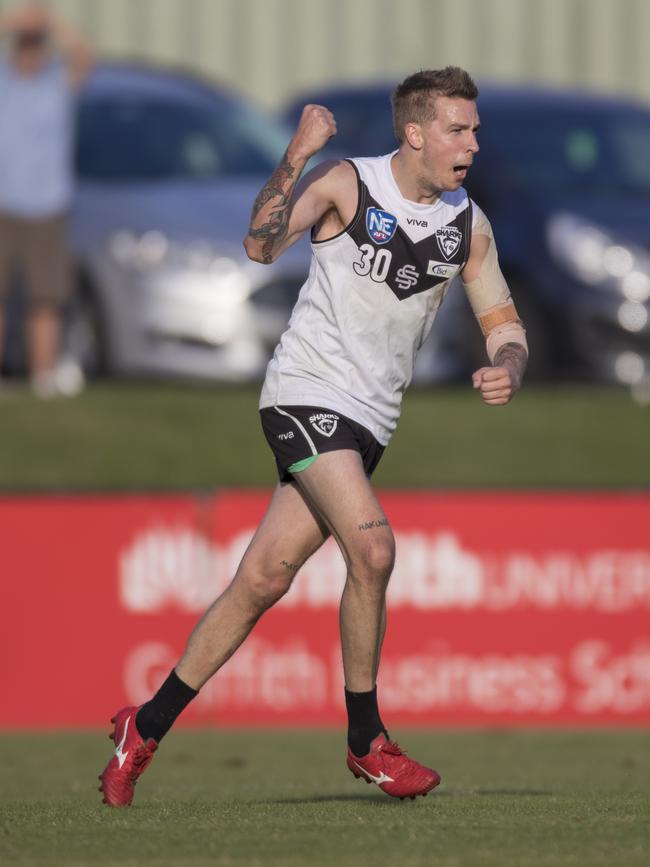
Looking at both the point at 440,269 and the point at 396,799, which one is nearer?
the point at 440,269

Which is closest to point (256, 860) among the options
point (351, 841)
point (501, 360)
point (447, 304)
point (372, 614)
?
point (351, 841)

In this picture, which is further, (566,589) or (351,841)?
(566,589)

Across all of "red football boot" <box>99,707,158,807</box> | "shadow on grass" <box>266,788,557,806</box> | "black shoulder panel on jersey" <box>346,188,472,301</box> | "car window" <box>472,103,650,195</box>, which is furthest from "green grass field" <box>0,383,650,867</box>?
"black shoulder panel on jersey" <box>346,188,472,301</box>

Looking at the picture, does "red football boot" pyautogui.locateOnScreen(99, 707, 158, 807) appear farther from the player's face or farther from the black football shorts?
the player's face

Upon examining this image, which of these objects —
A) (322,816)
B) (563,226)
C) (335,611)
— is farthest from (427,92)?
(563,226)

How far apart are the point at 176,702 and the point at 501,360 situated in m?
1.45

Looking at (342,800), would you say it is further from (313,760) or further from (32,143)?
(32,143)

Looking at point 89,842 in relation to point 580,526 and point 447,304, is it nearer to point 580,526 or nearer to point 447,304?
point 580,526

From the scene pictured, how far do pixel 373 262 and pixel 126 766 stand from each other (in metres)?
1.71

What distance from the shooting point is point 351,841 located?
17.9 ft

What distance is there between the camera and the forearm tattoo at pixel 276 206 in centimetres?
597

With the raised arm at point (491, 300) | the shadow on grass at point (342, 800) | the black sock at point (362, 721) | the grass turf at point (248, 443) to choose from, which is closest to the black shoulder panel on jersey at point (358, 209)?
the raised arm at point (491, 300)

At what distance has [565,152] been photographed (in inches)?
537

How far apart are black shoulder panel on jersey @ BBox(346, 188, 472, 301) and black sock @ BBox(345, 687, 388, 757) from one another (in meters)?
1.21
